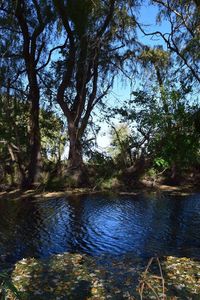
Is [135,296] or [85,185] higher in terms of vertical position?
[85,185]

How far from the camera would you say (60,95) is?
16703 millimetres

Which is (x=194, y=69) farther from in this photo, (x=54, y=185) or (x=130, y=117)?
(x=54, y=185)

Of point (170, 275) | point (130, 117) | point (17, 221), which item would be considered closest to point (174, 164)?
point (130, 117)

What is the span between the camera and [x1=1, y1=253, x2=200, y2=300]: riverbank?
5770mm

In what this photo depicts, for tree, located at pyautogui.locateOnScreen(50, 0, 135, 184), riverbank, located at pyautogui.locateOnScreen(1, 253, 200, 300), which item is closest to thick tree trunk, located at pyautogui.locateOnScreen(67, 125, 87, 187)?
tree, located at pyautogui.locateOnScreen(50, 0, 135, 184)

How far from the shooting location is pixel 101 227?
395 inches

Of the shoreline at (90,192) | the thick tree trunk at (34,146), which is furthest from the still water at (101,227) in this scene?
the thick tree trunk at (34,146)

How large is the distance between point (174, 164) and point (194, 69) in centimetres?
431

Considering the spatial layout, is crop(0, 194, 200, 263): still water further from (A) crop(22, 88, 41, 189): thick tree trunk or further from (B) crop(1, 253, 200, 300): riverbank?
(A) crop(22, 88, 41, 189): thick tree trunk

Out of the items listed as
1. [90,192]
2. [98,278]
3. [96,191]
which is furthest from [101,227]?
[96,191]

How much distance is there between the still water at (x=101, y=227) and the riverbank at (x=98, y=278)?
57cm

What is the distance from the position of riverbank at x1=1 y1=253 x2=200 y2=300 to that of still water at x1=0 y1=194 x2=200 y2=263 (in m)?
0.57

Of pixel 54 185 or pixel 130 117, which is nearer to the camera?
pixel 54 185

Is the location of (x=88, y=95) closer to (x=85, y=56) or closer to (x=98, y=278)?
(x=85, y=56)
